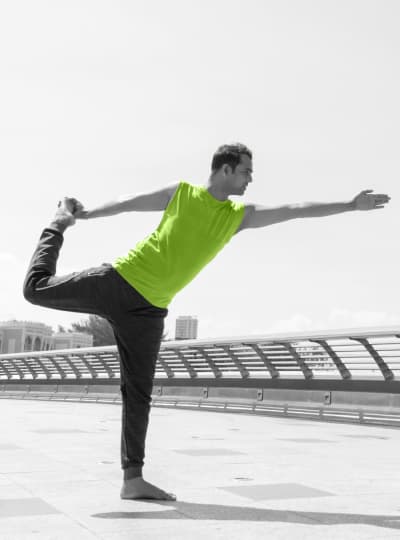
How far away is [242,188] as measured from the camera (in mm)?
3873

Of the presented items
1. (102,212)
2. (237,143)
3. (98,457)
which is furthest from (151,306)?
(98,457)

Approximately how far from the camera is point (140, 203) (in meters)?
3.78

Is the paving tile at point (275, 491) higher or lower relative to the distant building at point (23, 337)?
lower

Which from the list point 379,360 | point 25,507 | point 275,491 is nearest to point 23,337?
point 379,360

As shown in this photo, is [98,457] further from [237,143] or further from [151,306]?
[237,143]

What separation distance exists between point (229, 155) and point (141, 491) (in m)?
1.77

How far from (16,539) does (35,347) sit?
135164mm

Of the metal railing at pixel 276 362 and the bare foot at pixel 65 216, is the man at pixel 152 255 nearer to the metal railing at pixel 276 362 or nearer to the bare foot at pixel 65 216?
the bare foot at pixel 65 216

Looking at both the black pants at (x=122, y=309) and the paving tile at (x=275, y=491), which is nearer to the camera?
the black pants at (x=122, y=309)

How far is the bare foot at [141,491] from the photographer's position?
12.6 ft

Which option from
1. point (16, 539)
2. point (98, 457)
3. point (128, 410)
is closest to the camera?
point (16, 539)

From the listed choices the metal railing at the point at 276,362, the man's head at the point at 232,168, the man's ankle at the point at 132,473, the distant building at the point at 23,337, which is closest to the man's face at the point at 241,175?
the man's head at the point at 232,168

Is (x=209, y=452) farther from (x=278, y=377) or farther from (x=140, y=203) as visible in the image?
(x=278, y=377)

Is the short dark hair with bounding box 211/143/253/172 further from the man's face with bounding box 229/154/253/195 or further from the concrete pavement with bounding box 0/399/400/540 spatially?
the concrete pavement with bounding box 0/399/400/540
